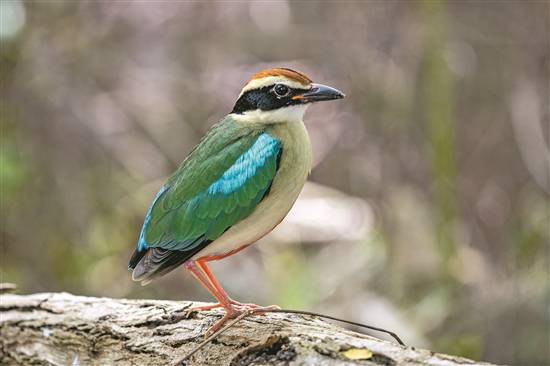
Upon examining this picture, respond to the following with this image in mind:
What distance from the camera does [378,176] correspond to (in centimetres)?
932

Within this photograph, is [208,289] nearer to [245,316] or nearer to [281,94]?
[245,316]

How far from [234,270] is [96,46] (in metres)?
2.62

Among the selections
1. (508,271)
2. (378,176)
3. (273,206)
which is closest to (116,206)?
(378,176)

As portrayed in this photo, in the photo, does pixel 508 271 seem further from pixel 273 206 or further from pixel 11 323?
pixel 11 323

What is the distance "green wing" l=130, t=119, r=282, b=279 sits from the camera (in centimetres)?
445

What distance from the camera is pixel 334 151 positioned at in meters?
9.92

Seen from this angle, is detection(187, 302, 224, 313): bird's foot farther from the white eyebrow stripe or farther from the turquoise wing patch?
the white eyebrow stripe

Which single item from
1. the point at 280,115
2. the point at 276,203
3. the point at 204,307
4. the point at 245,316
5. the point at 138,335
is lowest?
the point at 138,335

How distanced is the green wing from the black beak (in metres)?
0.28

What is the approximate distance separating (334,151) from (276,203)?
218 inches

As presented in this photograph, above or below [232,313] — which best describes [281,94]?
above

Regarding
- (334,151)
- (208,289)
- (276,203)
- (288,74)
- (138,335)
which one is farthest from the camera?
(334,151)

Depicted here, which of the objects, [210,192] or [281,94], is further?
[281,94]

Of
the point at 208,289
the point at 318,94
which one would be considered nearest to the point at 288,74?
the point at 318,94
